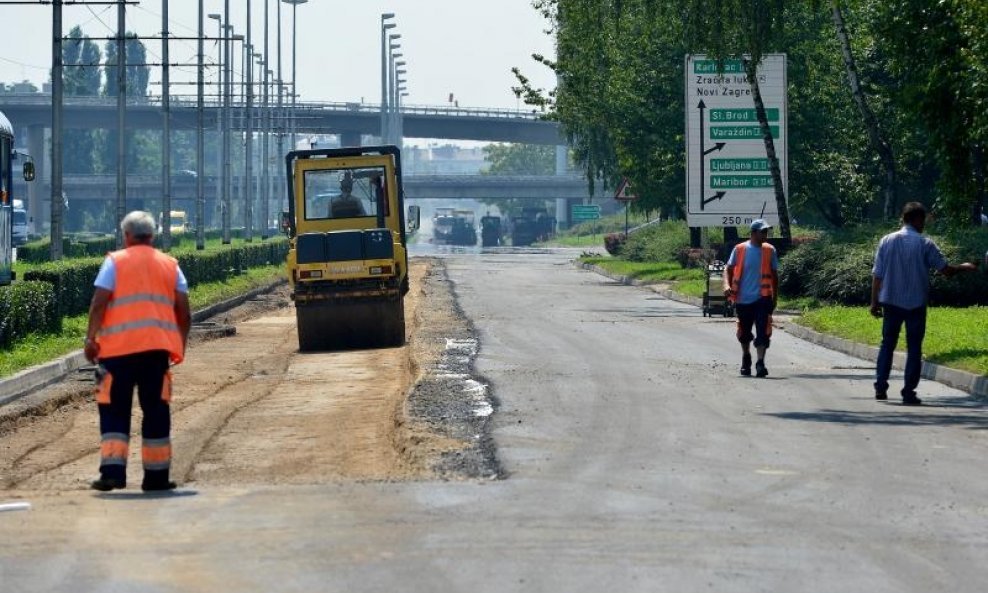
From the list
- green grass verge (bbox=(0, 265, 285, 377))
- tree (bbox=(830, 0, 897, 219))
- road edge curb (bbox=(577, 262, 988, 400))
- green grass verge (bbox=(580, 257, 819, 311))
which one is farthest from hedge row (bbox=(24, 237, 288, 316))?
tree (bbox=(830, 0, 897, 219))

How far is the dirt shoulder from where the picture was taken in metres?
13.4

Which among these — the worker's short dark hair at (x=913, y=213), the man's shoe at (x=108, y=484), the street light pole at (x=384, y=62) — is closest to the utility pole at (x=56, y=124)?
the worker's short dark hair at (x=913, y=213)

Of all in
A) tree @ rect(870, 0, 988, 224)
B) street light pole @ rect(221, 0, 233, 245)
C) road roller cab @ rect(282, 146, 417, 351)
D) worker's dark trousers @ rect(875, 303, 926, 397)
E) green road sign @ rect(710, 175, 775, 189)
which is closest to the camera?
worker's dark trousers @ rect(875, 303, 926, 397)

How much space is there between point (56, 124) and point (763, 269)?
1817 centimetres

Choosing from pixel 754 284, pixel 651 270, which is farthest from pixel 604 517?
pixel 651 270

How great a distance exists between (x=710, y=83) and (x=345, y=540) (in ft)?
111

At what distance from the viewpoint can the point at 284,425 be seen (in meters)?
17.0

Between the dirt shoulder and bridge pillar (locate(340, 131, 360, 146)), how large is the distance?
106m

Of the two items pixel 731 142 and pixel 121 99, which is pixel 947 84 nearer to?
pixel 731 142

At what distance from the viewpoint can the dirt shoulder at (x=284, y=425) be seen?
13430 millimetres

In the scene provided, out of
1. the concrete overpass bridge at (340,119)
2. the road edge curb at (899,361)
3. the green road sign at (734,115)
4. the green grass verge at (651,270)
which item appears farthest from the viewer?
the concrete overpass bridge at (340,119)

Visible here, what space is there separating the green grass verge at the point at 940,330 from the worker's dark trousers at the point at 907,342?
5.70ft

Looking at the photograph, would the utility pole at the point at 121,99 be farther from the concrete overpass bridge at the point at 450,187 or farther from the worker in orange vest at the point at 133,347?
the concrete overpass bridge at the point at 450,187

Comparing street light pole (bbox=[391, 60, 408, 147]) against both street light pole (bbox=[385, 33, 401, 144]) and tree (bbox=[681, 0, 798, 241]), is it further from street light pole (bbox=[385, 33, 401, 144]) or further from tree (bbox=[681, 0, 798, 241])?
tree (bbox=[681, 0, 798, 241])
